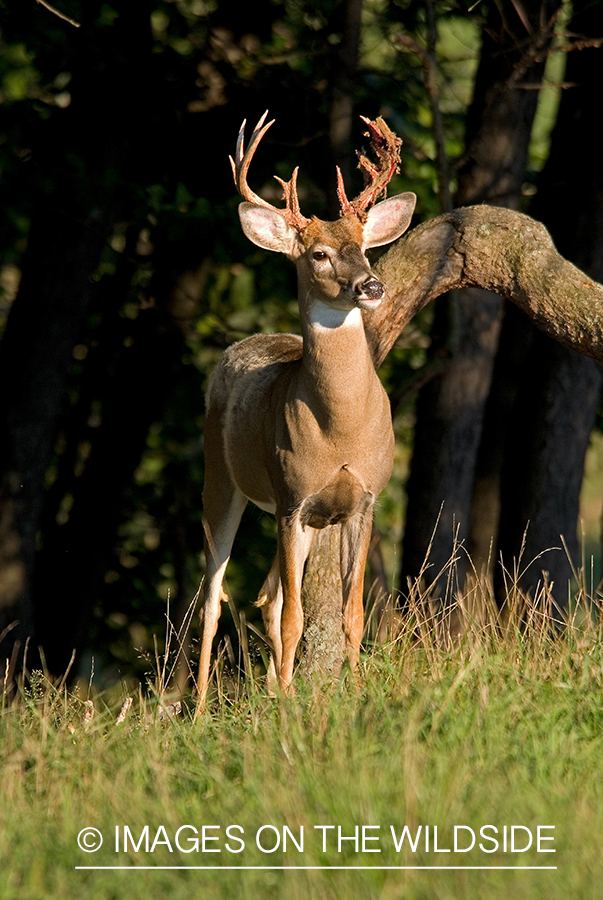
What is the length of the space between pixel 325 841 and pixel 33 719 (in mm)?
1927

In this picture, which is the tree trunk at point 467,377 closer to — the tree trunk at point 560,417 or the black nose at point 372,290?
the tree trunk at point 560,417

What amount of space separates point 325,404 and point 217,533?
1445 mm

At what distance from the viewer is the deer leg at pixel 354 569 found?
543cm

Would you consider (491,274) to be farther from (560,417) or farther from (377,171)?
(560,417)

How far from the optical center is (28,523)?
936 cm

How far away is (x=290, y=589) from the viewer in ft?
17.7

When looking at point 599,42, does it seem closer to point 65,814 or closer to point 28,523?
point 28,523

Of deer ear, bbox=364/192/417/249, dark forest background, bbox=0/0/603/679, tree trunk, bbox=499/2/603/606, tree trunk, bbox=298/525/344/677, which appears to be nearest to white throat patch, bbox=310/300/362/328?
deer ear, bbox=364/192/417/249

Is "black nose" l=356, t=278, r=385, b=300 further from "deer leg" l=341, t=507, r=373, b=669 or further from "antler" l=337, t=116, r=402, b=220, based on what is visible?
"deer leg" l=341, t=507, r=373, b=669

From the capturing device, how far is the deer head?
17.2 feet

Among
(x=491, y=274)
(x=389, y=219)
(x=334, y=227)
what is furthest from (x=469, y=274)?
(x=334, y=227)

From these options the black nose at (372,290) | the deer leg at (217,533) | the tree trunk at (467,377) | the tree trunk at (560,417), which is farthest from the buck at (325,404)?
the tree trunk at (560,417)

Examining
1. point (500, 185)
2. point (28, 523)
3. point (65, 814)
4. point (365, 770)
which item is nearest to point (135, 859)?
point (65, 814)

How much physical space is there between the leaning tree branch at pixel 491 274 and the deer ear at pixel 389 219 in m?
0.18
